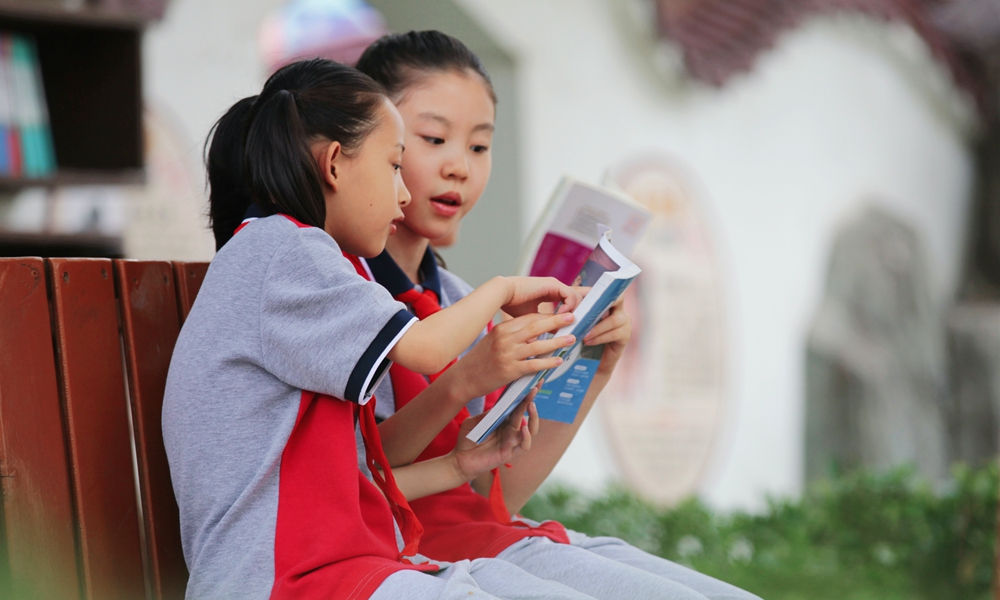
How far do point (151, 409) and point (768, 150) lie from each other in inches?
186

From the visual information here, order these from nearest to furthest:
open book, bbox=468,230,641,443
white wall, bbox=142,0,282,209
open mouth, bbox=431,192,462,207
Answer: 1. open book, bbox=468,230,641,443
2. open mouth, bbox=431,192,462,207
3. white wall, bbox=142,0,282,209

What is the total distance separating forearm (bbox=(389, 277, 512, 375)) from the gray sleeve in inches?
0.8

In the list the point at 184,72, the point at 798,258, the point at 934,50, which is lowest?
the point at 798,258

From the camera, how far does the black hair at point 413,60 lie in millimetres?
1437

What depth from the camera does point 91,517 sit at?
3.83 feet

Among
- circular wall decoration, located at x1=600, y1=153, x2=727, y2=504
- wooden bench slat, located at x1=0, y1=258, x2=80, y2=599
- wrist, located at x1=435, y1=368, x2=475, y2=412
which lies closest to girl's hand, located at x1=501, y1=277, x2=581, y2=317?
wrist, located at x1=435, y1=368, x2=475, y2=412

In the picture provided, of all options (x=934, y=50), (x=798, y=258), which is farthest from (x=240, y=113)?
(x=934, y=50)

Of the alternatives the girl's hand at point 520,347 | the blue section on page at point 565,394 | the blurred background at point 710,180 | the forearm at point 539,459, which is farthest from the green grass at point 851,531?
the girl's hand at point 520,347

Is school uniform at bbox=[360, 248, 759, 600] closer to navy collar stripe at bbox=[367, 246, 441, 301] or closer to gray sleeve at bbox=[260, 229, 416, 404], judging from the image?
navy collar stripe at bbox=[367, 246, 441, 301]

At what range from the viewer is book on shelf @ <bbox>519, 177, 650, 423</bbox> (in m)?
1.38

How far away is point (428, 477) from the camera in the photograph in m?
1.29

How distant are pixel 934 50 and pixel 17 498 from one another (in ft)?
22.0

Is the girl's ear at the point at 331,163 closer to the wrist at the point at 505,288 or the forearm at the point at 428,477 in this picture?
the wrist at the point at 505,288

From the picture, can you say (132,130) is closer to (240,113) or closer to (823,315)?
(240,113)
